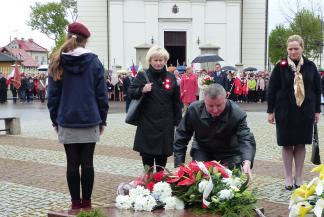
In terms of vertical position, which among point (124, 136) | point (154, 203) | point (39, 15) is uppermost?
point (39, 15)

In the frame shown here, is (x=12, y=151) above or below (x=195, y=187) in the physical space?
below

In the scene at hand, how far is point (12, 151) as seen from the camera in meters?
11.1

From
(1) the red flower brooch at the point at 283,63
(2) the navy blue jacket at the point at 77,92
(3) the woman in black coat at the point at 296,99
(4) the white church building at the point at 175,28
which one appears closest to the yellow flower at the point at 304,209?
(2) the navy blue jacket at the point at 77,92

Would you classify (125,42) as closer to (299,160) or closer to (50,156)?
(50,156)

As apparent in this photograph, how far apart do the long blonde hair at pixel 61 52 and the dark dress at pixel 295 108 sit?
2.85 m

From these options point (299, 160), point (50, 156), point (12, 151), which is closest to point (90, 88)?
point (299, 160)

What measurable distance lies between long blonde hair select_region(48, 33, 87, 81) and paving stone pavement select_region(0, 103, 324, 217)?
5.40 ft

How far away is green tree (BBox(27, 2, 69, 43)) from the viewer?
3637 inches

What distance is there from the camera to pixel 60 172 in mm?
8516

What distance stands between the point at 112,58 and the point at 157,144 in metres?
33.6

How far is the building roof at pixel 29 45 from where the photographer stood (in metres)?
123

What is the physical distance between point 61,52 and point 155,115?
156cm

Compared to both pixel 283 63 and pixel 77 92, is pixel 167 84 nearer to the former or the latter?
pixel 77 92

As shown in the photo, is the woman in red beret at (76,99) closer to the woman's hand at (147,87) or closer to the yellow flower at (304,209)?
the woman's hand at (147,87)
